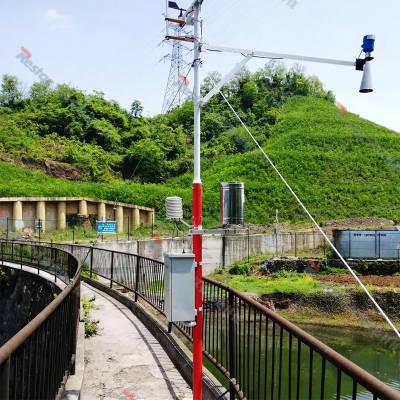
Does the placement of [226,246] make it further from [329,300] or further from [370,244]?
[329,300]

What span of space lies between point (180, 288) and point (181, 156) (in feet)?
171

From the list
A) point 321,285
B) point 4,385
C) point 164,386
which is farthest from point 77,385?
point 321,285

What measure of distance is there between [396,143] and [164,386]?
6681 cm

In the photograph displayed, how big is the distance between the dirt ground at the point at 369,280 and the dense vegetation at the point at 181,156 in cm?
2010

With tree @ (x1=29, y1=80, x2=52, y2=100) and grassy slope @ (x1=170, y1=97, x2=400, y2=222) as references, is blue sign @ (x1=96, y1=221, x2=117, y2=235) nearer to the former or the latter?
grassy slope @ (x1=170, y1=97, x2=400, y2=222)

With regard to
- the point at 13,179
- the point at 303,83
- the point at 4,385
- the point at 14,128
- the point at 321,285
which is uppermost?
the point at 303,83

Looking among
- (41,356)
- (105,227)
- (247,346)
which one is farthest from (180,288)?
(105,227)

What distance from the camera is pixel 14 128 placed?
47500 mm

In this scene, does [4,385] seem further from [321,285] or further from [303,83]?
[303,83]

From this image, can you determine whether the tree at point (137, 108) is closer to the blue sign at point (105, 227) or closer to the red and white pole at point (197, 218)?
the blue sign at point (105, 227)

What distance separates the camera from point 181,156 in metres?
56.0

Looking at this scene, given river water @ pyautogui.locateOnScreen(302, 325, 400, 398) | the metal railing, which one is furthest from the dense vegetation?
the metal railing

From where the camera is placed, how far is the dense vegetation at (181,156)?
4291 cm

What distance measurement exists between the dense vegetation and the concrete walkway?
26.7m
